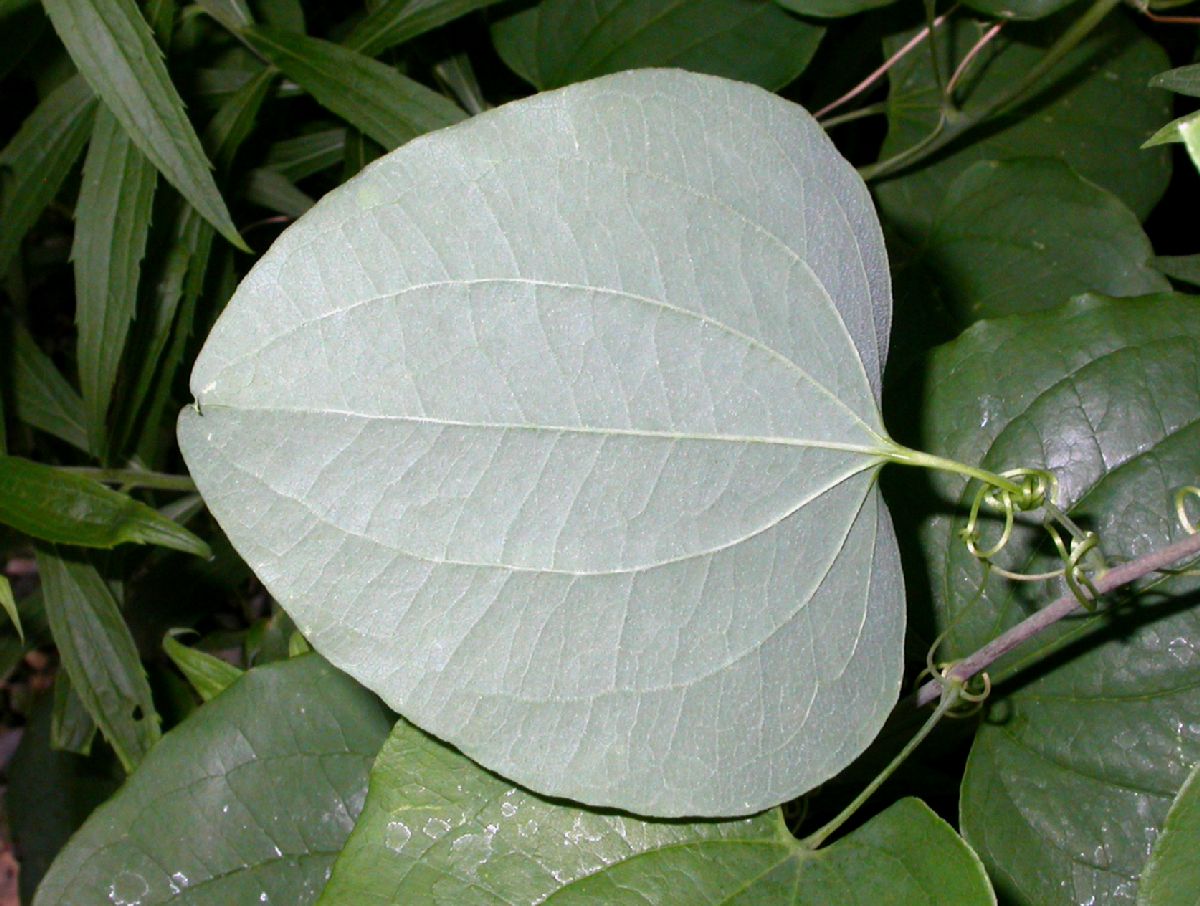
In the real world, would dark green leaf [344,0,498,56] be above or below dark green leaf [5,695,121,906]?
above

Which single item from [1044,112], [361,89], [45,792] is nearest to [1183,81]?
[1044,112]

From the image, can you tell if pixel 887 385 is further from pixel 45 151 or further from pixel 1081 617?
pixel 45 151

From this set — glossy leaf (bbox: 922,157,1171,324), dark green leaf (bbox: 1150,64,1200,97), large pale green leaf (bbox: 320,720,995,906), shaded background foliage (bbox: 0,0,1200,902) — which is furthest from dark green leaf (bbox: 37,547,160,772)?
dark green leaf (bbox: 1150,64,1200,97)

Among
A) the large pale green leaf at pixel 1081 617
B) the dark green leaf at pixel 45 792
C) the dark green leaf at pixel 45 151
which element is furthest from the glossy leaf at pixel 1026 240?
the dark green leaf at pixel 45 792

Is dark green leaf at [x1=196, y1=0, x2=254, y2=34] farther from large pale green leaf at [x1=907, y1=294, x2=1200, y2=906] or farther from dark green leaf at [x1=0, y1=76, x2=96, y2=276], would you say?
large pale green leaf at [x1=907, y1=294, x2=1200, y2=906]

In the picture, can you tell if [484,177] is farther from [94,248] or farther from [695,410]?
[94,248]

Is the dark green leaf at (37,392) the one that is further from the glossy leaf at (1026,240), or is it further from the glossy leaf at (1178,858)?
the glossy leaf at (1178,858)
